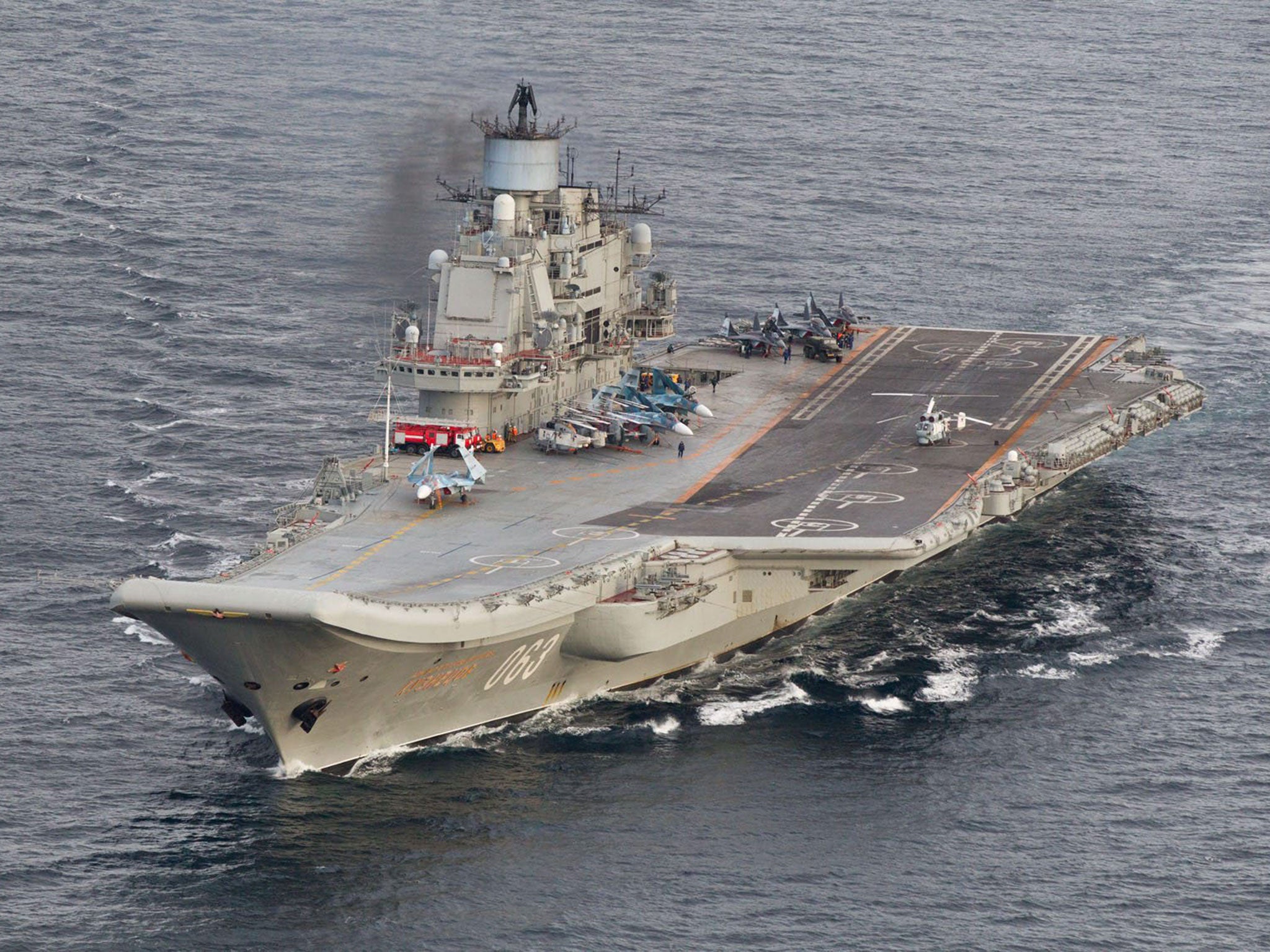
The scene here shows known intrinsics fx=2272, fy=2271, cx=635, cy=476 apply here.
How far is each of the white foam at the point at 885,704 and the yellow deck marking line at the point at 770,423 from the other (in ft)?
23.8

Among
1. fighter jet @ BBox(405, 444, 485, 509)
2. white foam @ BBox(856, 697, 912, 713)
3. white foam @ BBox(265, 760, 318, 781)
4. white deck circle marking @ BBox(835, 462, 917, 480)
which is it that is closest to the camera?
white foam @ BBox(265, 760, 318, 781)

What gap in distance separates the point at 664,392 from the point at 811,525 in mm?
9307

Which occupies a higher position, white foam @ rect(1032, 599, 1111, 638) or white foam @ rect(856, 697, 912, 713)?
white foam @ rect(1032, 599, 1111, 638)

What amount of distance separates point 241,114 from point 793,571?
178 feet

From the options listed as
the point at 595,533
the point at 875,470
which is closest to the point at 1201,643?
the point at 875,470

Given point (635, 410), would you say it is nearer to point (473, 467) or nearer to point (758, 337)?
point (473, 467)

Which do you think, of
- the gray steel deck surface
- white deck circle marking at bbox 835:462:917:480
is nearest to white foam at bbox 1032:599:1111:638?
the gray steel deck surface

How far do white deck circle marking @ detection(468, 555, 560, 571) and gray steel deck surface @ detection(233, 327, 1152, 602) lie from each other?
4 cm

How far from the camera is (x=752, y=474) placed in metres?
56.7

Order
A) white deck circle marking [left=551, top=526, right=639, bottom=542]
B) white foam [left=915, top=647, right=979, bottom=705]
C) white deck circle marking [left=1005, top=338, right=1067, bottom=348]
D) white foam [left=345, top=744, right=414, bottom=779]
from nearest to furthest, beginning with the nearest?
white foam [left=345, top=744, right=414, bottom=779] → white foam [left=915, top=647, right=979, bottom=705] → white deck circle marking [left=551, top=526, right=639, bottom=542] → white deck circle marking [left=1005, top=338, right=1067, bottom=348]

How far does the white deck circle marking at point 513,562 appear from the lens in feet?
159

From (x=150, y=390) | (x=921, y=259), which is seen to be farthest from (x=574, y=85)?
(x=150, y=390)

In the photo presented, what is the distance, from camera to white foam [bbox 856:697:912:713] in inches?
1937

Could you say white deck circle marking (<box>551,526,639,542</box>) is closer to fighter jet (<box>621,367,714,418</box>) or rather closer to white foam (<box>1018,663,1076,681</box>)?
fighter jet (<box>621,367,714,418</box>)
